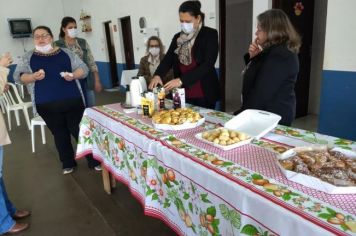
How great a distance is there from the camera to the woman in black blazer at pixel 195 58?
75.7 inches

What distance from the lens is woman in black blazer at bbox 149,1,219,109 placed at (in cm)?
192

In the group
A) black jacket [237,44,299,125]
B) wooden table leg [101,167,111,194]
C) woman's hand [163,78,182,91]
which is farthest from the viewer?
wooden table leg [101,167,111,194]

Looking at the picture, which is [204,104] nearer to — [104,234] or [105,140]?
[105,140]

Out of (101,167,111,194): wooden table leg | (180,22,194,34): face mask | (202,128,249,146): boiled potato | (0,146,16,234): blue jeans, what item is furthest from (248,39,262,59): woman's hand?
(0,146,16,234): blue jeans

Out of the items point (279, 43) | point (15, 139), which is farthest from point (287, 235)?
point (15, 139)

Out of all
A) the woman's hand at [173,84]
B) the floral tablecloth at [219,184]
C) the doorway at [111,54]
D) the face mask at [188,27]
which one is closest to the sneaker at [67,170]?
the floral tablecloth at [219,184]

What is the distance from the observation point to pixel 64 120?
2.61 meters

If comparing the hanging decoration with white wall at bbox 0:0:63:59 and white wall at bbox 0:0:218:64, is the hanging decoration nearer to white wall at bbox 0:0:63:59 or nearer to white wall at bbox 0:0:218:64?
white wall at bbox 0:0:218:64

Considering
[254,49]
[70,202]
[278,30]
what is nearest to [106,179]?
[70,202]

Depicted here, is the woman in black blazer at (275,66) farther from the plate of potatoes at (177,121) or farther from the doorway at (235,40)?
the doorway at (235,40)

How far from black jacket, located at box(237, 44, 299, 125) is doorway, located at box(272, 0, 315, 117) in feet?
6.83

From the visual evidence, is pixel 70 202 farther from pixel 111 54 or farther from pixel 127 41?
pixel 111 54

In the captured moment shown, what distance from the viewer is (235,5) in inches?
193

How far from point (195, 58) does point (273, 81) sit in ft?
2.17
